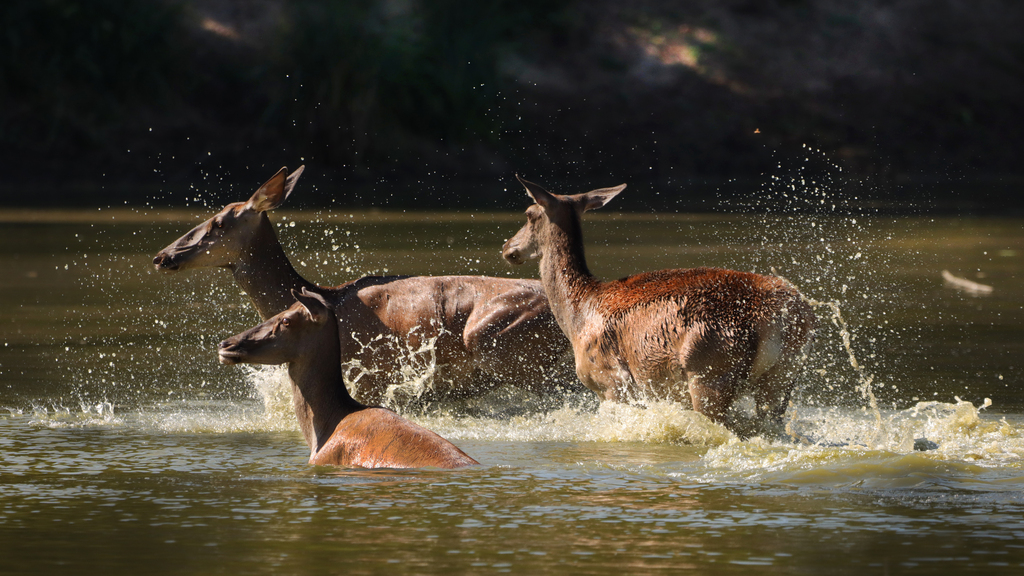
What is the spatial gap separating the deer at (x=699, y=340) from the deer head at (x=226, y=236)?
232 cm

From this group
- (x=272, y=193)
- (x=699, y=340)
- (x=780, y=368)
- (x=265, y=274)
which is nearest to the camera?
(x=699, y=340)

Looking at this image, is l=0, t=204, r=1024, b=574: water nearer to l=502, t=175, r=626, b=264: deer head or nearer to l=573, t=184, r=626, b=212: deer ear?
l=502, t=175, r=626, b=264: deer head

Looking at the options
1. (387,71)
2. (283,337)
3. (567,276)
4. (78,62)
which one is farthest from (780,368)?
(78,62)

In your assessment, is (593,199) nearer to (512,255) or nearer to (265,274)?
(512,255)

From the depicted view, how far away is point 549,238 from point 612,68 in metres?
29.7

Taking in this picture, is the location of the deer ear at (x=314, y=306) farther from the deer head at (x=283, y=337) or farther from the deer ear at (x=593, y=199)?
the deer ear at (x=593, y=199)

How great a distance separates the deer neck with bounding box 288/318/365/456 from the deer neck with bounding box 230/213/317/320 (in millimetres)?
2351

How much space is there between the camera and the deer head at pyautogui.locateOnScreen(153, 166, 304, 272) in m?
10.7

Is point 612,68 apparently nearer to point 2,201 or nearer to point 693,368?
point 2,201

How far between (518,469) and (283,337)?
146 centimetres

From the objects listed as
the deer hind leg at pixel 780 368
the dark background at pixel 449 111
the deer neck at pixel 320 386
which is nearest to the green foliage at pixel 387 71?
the dark background at pixel 449 111

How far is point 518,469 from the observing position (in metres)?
8.17

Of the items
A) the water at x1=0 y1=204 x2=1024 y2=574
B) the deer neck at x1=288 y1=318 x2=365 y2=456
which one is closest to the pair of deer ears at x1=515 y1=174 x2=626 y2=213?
the water at x1=0 y1=204 x2=1024 y2=574

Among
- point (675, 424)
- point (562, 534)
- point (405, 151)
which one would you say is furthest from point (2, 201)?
point (562, 534)
